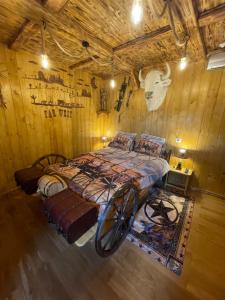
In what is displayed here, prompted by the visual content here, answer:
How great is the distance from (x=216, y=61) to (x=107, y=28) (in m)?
1.96

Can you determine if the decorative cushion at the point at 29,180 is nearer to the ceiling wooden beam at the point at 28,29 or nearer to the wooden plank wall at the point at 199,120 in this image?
the ceiling wooden beam at the point at 28,29

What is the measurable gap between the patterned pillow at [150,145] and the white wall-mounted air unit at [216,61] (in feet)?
5.10

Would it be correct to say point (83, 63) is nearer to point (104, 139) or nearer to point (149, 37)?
point (149, 37)

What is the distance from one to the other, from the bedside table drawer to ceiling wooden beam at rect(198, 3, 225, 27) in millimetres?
Answer: 2340

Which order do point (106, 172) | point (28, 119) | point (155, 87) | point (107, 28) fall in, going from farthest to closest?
point (155, 87) < point (28, 119) < point (106, 172) < point (107, 28)

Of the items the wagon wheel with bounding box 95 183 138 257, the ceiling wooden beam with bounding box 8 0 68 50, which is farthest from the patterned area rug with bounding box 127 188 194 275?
the ceiling wooden beam with bounding box 8 0 68 50

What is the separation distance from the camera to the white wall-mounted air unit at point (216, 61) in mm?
2258

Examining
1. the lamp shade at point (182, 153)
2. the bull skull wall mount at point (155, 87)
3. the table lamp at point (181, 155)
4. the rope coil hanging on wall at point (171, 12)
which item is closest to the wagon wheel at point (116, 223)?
the table lamp at point (181, 155)

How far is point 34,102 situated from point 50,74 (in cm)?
72

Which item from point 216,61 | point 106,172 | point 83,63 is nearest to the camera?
point 106,172

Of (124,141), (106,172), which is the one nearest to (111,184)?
(106,172)

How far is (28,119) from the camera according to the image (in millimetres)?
2627

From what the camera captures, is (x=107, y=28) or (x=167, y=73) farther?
(x=167, y=73)

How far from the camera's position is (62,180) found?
1.77m
